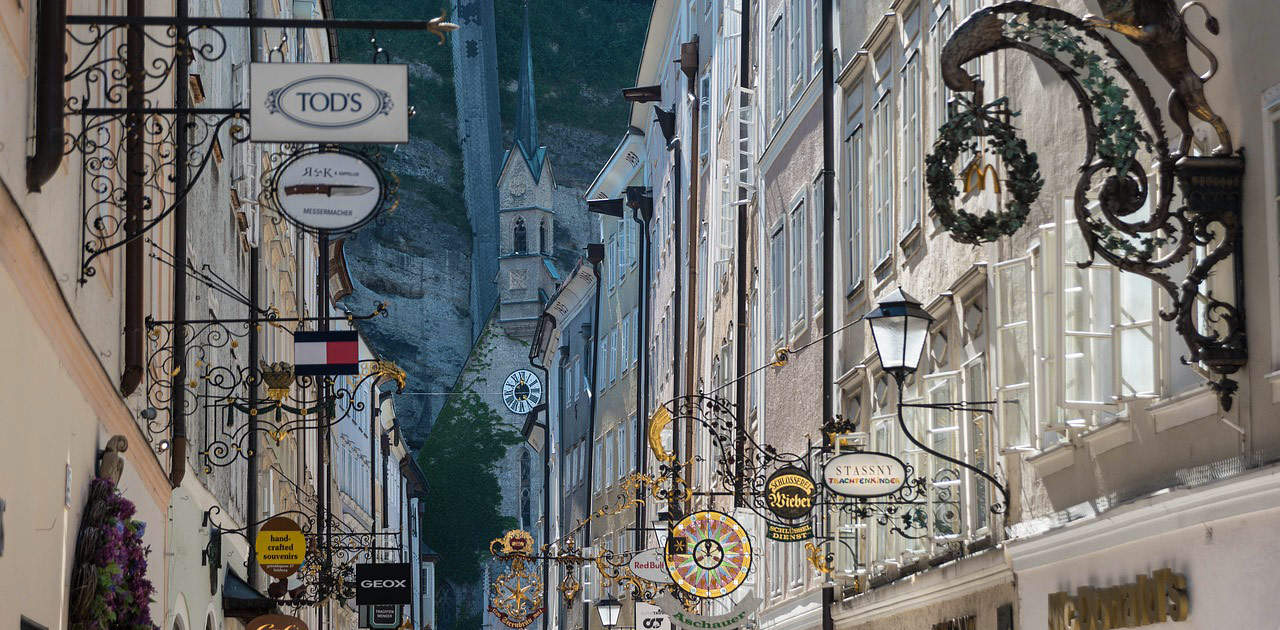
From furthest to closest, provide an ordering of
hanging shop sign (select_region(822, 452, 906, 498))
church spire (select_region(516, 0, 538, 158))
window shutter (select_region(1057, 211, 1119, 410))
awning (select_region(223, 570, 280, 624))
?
church spire (select_region(516, 0, 538, 158)), awning (select_region(223, 570, 280, 624)), hanging shop sign (select_region(822, 452, 906, 498)), window shutter (select_region(1057, 211, 1119, 410))

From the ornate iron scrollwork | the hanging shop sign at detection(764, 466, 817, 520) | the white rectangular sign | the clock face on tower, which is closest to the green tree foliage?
the clock face on tower

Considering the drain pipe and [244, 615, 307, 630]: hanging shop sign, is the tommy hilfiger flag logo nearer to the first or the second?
[244, 615, 307, 630]: hanging shop sign

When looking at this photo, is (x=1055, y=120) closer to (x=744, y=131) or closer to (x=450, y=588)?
(x=744, y=131)

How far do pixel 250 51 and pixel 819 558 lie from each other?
10224 millimetres

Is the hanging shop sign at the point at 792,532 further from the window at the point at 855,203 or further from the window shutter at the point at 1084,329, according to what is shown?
the window shutter at the point at 1084,329

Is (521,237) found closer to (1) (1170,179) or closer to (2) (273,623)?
(2) (273,623)

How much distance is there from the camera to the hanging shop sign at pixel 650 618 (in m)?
27.6

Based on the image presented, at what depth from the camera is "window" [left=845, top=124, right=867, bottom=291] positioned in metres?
17.2

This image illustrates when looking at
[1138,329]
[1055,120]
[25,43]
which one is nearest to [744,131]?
[1055,120]

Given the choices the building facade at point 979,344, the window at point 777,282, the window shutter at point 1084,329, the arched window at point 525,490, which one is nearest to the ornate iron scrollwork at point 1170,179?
the building facade at point 979,344

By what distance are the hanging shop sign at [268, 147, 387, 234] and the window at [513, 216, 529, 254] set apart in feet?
301

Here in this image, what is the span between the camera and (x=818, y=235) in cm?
1909

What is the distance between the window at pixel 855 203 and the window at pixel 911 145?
1.93 metres

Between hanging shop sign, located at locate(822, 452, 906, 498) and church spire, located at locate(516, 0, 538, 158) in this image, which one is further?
church spire, located at locate(516, 0, 538, 158)
